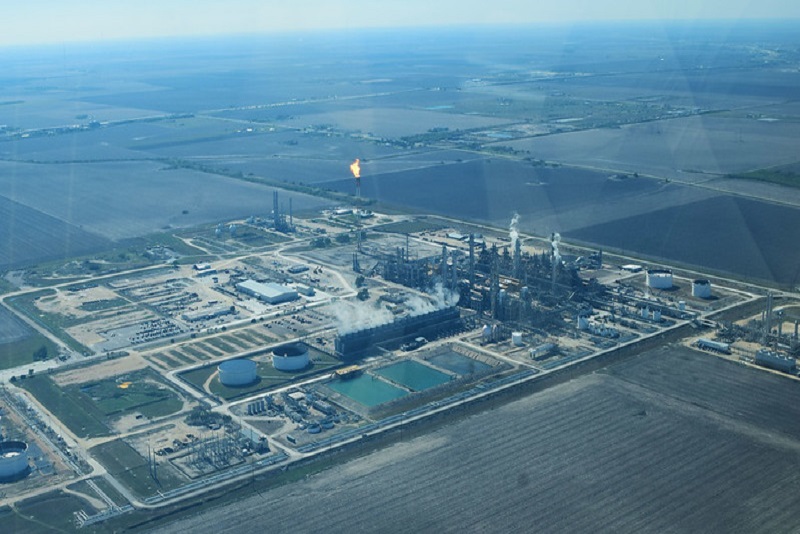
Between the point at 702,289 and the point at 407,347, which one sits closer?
the point at 407,347

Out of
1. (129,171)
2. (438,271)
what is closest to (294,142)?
(129,171)

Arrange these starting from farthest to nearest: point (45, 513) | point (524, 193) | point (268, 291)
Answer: point (524, 193) → point (268, 291) → point (45, 513)

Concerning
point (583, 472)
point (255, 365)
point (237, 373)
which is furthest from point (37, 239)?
point (583, 472)

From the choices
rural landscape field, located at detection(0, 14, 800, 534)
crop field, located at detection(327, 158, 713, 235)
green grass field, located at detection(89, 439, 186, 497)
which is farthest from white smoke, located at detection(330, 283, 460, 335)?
crop field, located at detection(327, 158, 713, 235)

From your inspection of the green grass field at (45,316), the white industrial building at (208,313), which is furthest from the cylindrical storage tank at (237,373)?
the white industrial building at (208,313)

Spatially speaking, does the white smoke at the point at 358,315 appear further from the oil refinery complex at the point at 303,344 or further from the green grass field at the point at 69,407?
the green grass field at the point at 69,407

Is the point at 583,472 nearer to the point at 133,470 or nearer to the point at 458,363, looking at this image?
the point at 458,363
